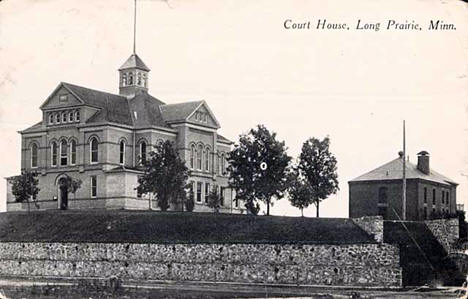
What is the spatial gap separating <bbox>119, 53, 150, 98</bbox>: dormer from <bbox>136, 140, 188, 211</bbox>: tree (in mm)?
9090

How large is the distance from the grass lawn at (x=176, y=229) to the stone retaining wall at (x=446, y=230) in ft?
23.5

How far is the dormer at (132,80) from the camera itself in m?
58.1

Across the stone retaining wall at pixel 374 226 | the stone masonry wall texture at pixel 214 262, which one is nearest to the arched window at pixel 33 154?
the stone masonry wall texture at pixel 214 262

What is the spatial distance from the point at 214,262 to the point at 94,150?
18398mm

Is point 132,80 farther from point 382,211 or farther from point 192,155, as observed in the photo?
point 382,211

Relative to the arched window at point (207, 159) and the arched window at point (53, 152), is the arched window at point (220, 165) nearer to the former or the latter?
the arched window at point (207, 159)

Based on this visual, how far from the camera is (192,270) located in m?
39.3

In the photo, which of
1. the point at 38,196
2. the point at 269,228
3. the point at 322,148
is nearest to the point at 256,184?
the point at 322,148

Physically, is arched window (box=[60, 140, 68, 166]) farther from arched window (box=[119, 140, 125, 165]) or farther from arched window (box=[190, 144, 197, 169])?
arched window (box=[190, 144, 197, 169])

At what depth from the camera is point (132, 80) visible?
5884 centimetres

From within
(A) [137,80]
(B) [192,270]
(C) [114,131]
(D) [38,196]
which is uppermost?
(A) [137,80]

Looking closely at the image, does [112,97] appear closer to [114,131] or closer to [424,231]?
[114,131]

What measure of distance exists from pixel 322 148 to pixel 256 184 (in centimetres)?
454

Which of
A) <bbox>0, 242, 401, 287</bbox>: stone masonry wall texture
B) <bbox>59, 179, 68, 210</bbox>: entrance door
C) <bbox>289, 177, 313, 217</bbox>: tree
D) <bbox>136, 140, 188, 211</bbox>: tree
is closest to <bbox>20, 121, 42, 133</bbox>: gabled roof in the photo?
<bbox>59, 179, 68, 210</bbox>: entrance door
